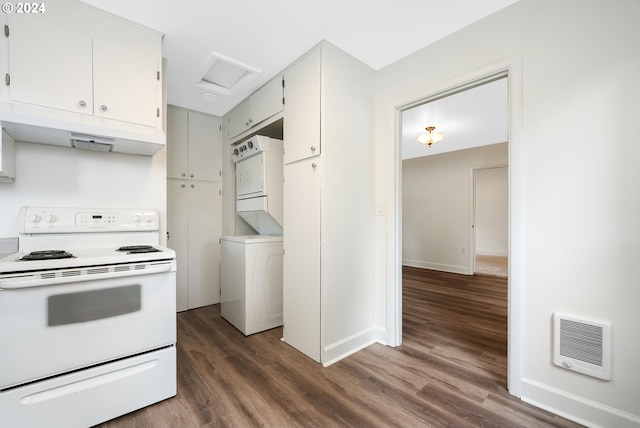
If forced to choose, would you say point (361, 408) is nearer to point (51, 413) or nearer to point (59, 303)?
point (51, 413)

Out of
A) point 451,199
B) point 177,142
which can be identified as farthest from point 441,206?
point 177,142

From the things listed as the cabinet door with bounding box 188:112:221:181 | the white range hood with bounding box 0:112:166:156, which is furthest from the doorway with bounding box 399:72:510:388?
the white range hood with bounding box 0:112:166:156

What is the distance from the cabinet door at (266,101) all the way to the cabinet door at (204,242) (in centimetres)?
114

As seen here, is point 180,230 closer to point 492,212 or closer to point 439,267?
point 439,267

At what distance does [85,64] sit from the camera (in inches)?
66.5

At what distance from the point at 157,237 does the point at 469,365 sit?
8.48ft

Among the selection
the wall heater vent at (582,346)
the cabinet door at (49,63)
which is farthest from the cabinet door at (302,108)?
the wall heater vent at (582,346)

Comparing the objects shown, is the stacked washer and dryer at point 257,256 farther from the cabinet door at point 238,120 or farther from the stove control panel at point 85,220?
the stove control panel at point 85,220

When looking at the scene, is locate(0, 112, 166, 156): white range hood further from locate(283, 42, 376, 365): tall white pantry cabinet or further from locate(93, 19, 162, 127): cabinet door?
locate(283, 42, 376, 365): tall white pantry cabinet

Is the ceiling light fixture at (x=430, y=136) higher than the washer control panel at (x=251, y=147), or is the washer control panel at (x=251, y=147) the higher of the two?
the ceiling light fixture at (x=430, y=136)

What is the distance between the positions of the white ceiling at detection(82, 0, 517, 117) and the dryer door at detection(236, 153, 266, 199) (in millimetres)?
893

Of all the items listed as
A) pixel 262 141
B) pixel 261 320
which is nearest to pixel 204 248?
pixel 261 320

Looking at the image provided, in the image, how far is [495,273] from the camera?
5.35 metres

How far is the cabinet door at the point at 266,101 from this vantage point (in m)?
2.49
